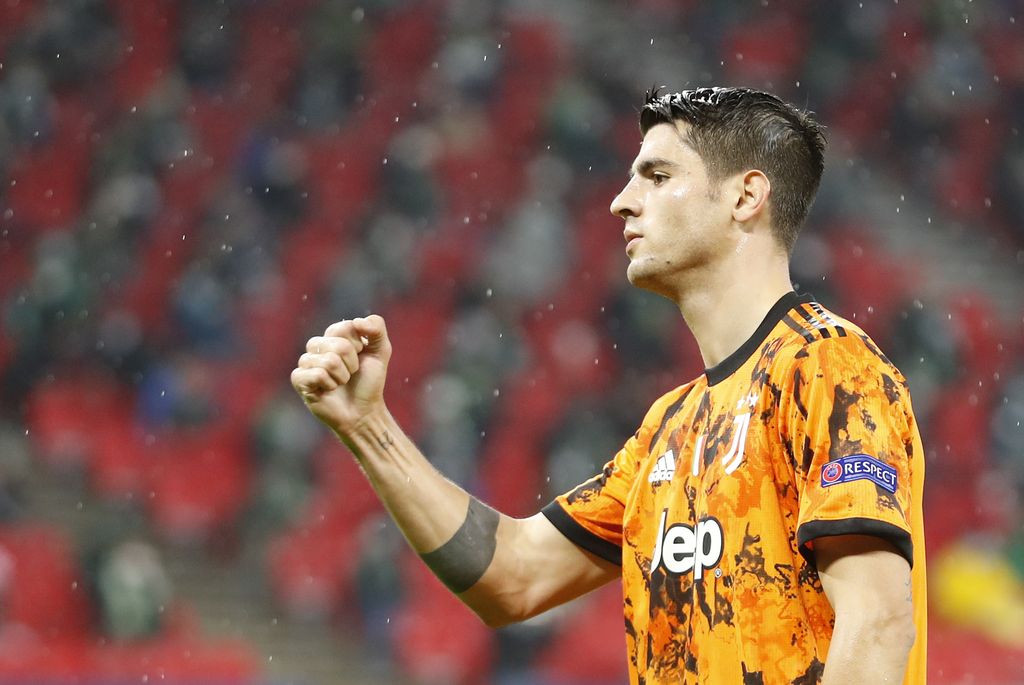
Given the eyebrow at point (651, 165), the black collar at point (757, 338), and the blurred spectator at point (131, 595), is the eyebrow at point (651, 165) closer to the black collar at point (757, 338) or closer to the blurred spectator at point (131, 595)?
the black collar at point (757, 338)

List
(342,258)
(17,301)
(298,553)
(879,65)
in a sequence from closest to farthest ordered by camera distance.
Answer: (298,553) < (17,301) < (342,258) < (879,65)

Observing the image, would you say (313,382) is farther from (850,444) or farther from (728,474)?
(850,444)

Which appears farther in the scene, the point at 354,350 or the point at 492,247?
the point at 492,247

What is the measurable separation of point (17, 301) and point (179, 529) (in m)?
1.77

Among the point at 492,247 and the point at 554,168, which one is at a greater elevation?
the point at 554,168

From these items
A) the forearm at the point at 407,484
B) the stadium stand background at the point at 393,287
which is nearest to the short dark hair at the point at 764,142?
the forearm at the point at 407,484

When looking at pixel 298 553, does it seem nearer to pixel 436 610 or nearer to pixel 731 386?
pixel 436 610

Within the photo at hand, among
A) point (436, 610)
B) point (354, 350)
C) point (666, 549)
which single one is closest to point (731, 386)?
point (666, 549)

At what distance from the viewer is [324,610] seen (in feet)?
24.2

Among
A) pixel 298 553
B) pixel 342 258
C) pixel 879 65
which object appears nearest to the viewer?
pixel 298 553

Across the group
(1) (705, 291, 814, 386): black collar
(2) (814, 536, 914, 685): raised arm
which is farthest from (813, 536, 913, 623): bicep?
(1) (705, 291, 814, 386): black collar

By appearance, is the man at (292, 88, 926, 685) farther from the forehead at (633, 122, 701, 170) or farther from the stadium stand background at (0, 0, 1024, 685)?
the stadium stand background at (0, 0, 1024, 685)

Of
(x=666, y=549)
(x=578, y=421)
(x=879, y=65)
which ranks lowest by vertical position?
(x=666, y=549)

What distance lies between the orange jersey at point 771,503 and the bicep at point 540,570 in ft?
1.06
